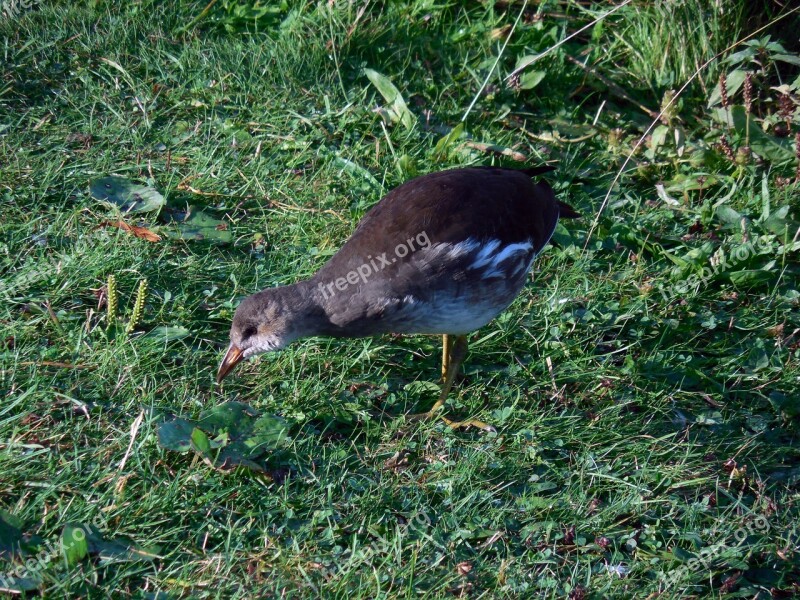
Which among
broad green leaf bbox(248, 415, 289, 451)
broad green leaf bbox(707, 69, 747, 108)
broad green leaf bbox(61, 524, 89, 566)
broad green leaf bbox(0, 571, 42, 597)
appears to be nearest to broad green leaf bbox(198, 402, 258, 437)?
broad green leaf bbox(248, 415, 289, 451)

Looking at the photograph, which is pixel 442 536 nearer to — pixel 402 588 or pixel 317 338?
pixel 402 588

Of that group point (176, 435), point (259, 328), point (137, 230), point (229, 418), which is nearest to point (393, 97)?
point (137, 230)

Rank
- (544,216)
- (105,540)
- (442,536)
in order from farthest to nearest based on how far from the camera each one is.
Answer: (544,216) < (442,536) < (105,540)

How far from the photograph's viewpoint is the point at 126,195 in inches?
194

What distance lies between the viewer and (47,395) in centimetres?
373

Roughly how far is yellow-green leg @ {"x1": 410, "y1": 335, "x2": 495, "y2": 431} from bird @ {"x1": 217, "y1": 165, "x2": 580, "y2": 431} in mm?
11

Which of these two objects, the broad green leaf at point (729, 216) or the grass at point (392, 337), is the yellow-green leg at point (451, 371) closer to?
the grass at point (392, 337)

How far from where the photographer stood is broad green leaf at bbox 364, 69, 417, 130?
562 centimetres

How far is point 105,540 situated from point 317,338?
1541mm

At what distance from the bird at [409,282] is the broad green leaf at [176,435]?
16.5 inches

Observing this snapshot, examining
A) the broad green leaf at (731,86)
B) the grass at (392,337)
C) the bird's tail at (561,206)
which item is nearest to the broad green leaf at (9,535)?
the grass at (392,337)

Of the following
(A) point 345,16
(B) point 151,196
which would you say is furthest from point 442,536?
(A) point 345,16

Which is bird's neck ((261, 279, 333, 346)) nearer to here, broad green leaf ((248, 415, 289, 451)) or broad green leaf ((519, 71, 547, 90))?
broad green leaf ((248, 415, 289, 451))

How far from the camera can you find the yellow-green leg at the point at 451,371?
409 centimetres
